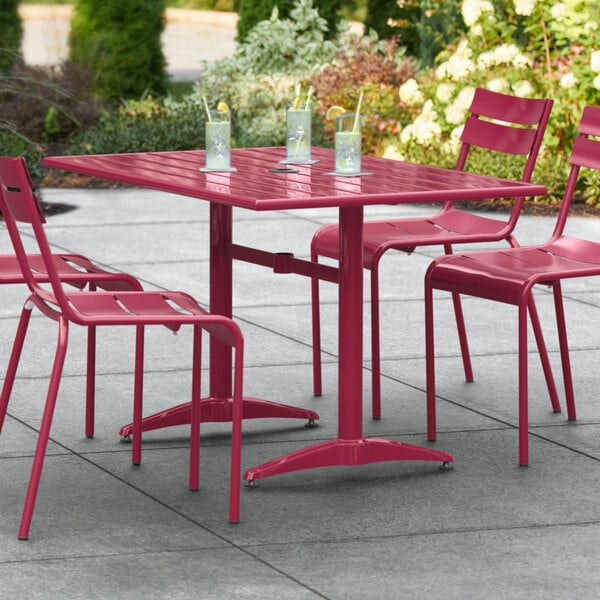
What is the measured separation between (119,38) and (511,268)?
1177 centimetres

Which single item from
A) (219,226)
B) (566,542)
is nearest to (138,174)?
(219,226)

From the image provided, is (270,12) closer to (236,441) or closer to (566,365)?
(566,365)

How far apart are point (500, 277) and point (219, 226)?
3.25 feet

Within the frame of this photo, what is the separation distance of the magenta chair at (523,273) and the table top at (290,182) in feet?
1.12

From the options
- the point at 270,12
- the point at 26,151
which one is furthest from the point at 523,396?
the point at 270,12

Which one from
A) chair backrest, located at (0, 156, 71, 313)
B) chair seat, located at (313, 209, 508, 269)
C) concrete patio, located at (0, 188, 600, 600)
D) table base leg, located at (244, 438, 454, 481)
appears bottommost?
concrete patio, located at (0, 188, 600, 600)

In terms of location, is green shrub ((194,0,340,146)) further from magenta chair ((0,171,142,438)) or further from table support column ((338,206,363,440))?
table support column ((338,206,363,440))

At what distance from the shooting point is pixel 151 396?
5785 mm

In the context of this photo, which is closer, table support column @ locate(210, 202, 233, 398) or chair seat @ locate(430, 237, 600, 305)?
chair seat @ locate(430, 237, 600, 305)

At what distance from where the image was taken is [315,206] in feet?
14.2

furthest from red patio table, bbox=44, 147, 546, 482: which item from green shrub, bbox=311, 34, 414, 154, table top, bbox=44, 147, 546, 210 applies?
green shrub, bbox=311, 34, 414, 154

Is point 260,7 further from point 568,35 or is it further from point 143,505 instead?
point 143,505

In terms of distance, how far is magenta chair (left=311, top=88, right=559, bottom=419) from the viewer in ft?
18.4

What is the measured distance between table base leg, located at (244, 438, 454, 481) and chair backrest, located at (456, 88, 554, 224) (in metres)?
1.38
